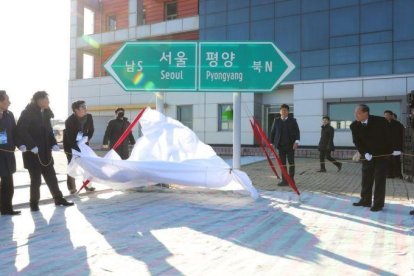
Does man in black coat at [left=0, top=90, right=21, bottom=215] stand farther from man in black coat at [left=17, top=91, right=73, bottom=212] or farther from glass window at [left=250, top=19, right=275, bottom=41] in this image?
glass window at [left=250, top=19, right=275, bottom=41]

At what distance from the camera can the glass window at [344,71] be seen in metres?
20.3

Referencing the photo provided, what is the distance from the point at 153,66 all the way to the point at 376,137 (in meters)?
4.60

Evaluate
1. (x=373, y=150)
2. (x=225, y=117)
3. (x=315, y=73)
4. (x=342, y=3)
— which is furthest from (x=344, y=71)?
(x=373, y=150)

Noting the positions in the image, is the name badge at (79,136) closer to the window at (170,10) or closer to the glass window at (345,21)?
the glass window at (345,21)

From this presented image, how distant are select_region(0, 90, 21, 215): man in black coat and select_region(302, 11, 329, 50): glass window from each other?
1792cm

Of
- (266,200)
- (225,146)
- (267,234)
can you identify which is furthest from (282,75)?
(225,146)

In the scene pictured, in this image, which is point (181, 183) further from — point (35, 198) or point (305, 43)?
point (305, 43)

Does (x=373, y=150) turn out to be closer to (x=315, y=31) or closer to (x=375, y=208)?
(x=375, y=208)

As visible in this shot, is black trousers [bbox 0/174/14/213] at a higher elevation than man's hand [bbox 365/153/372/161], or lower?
lower

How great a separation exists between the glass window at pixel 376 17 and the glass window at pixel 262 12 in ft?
15.6

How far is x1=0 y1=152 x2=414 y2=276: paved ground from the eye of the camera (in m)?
3.80

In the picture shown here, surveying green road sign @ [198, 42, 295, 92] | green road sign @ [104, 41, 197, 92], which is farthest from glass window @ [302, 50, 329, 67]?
green road sign @ [104, 41, 197, 92]

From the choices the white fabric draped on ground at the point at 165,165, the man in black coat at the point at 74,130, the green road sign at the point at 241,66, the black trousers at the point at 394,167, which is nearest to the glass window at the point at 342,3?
the black trousers at the point at 394,167

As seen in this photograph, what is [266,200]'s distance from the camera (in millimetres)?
7426
